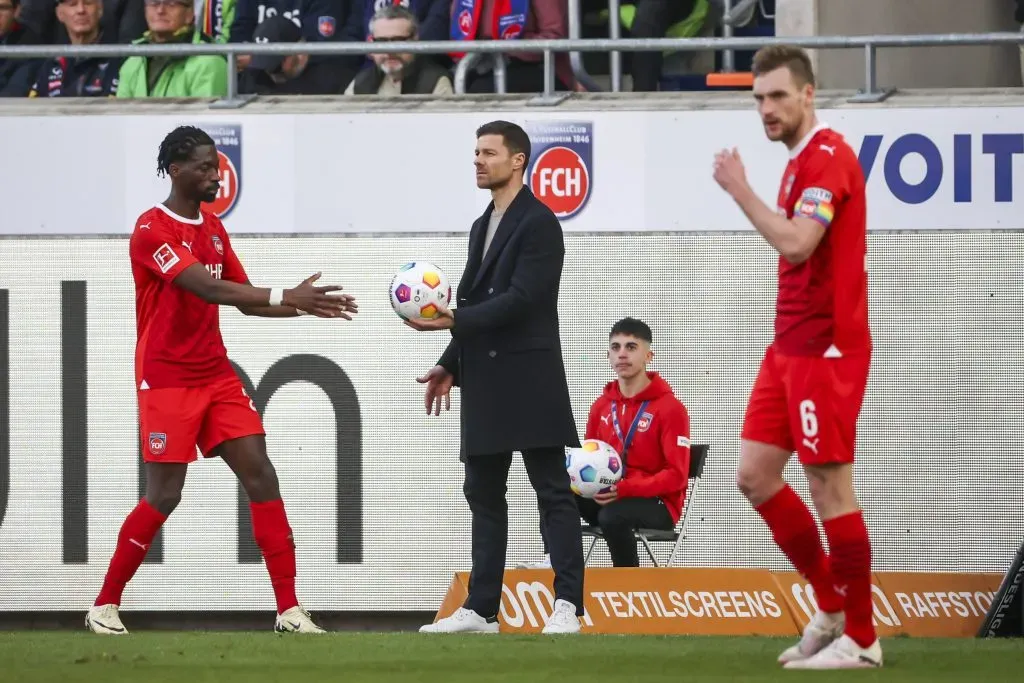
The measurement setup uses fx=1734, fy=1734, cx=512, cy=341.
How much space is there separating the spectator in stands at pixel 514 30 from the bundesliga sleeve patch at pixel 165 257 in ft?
12.6

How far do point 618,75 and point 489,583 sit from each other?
4.12 m

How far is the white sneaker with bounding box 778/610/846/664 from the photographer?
5.28 metres

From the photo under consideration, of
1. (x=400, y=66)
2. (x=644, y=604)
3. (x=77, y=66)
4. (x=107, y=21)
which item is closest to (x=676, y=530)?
(x=644, y=604)

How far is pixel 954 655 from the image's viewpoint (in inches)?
224

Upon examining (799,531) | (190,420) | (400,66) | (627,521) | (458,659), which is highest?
(400,66)

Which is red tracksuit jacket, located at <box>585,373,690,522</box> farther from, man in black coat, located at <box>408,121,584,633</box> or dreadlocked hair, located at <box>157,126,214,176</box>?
dreadlocked hair, located at <box>157,126,214,176</box>

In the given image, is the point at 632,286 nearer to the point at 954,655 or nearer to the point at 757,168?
the point at 757,168

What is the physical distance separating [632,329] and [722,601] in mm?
1491

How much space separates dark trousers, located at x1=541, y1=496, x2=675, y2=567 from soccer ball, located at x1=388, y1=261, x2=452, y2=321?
2232 millimetres

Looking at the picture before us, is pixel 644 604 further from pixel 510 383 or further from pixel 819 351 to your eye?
pixel 819 351

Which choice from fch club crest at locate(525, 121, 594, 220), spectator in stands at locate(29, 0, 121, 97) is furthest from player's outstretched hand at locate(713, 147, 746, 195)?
Answer: spectator in stands at locate(29, 0, 121, 97)

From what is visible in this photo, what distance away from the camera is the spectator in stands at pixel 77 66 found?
10.8 metres

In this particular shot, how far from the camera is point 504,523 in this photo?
7.00 m

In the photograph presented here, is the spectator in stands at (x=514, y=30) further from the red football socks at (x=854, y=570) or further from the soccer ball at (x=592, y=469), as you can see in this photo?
the red football socks at (x=854, y=570)
